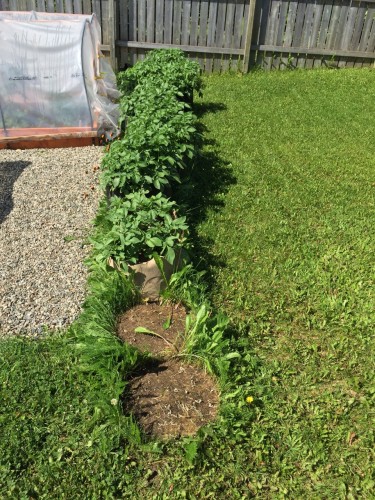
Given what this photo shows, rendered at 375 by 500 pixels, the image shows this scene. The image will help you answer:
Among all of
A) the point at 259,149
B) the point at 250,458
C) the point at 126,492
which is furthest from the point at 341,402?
the point at 259,149

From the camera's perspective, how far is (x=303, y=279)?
430cm

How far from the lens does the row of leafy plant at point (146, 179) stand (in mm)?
3688

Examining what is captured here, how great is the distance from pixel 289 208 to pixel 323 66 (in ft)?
22.6

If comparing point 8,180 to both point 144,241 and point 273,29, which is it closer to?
point 144,241

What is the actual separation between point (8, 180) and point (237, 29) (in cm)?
661

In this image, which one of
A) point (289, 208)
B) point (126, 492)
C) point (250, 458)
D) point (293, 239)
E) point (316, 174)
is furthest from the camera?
point (316, 174)

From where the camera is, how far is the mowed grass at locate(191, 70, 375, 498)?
288 cm

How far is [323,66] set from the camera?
10.9 m

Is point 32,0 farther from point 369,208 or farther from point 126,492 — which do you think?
point 126,492

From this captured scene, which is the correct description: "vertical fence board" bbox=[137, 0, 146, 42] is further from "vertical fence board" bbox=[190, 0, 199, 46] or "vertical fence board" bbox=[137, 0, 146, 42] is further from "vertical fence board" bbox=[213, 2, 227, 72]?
"vertical fence board" bbox=[213, 2, 227, 72]

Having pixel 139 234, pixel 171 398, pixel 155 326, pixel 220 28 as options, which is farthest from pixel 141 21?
pixel 171 398

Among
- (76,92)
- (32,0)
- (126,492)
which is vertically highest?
(32,0)

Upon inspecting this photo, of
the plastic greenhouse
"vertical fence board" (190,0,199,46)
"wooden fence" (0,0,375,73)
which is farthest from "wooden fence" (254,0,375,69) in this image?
the plastic greenhouse

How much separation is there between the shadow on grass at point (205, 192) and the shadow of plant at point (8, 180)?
197 centimetres
